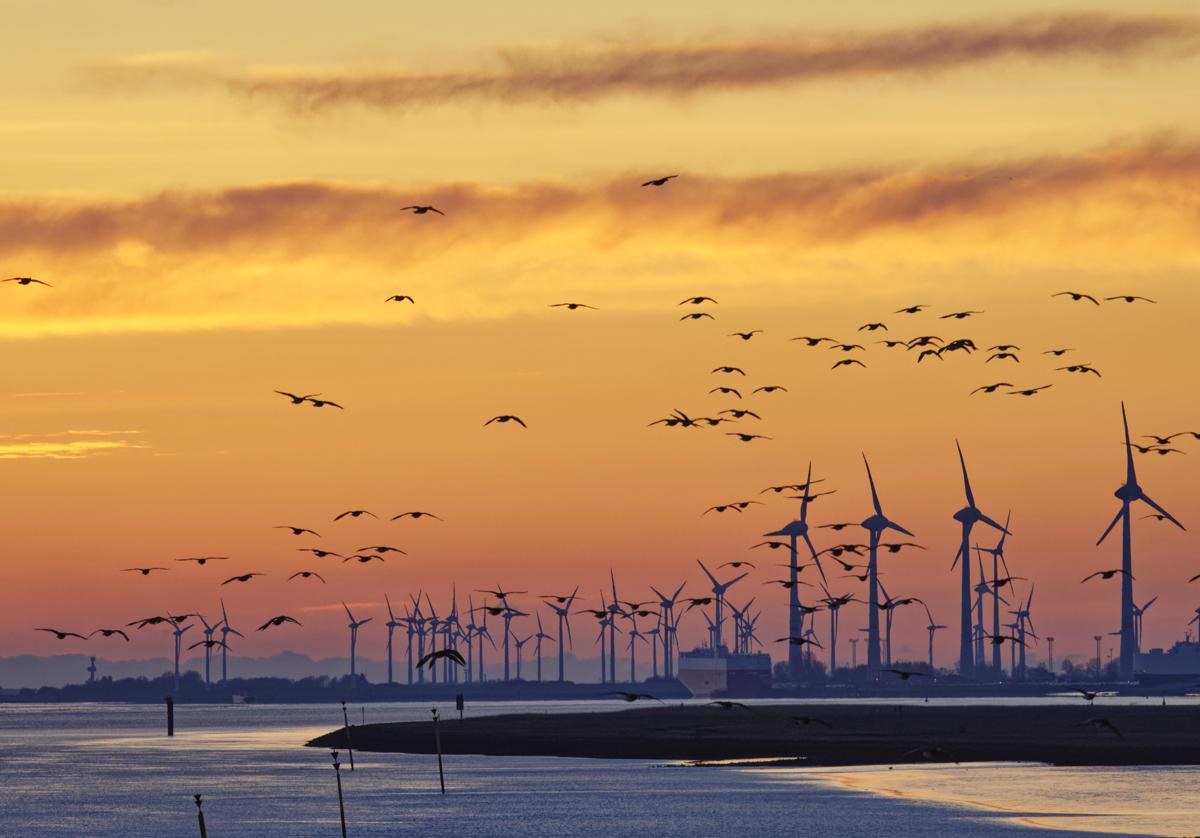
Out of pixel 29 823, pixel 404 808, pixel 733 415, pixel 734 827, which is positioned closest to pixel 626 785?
pixel 404 808

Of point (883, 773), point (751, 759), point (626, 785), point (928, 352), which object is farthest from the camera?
point (751, 759)

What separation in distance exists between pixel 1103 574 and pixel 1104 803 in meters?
42.1

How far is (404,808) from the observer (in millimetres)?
143375

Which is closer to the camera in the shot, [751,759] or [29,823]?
[29,823]

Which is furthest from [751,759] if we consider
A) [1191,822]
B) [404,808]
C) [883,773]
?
[1191,822]

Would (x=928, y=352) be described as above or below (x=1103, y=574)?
above

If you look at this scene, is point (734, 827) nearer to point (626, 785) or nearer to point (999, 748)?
point (626, 785)

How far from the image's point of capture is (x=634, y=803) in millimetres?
141125

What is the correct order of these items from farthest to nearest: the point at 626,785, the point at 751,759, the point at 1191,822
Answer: the point at 751,759
the point at 626,785
the point at 1191,822

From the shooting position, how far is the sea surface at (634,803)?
122938mm

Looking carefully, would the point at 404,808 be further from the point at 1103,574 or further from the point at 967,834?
the point at 1103,574

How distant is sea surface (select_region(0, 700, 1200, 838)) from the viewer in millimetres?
122938

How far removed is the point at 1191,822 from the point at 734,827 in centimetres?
2742

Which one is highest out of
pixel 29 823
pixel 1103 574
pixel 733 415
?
pixel 733 415
